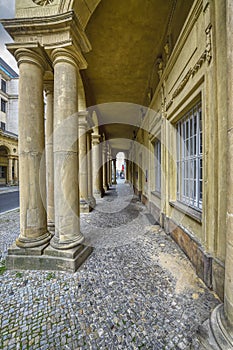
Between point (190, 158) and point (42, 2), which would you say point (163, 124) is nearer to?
point (190, 158)

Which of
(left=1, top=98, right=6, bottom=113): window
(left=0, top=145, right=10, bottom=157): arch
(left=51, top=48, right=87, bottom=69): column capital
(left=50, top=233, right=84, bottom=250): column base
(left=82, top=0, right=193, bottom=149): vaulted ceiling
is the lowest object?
(left=50, top=233, right=84, bottom=250): column base

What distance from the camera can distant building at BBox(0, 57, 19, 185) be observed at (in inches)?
879

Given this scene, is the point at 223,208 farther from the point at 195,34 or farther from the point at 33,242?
the point at 33,242

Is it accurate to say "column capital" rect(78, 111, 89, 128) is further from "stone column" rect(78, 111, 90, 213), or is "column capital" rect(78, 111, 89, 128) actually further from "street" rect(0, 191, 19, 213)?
"street" rect(0, 191, 19, 213)

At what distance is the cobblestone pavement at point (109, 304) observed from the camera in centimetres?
149

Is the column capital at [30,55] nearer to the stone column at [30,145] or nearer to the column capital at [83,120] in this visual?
the stone column at [30,145]

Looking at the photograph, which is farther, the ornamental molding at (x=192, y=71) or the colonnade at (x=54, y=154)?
the colonnade at (x=54, y=154)

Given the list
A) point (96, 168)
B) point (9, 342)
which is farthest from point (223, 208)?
point (96, 168)

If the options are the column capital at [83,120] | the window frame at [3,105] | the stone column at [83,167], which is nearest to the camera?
the column capital at [83,120]

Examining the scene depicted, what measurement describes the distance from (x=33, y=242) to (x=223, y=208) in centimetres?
283

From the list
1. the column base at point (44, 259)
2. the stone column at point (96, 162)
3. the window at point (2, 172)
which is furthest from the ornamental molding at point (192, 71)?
the window at point (2, 172)

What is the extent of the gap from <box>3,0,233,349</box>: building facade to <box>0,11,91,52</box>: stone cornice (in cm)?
1

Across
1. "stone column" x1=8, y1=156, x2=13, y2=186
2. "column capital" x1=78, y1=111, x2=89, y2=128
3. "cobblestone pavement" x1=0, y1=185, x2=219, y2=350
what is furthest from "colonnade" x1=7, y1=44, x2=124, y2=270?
"stone column" x1=8, y1=156, x2=13, y2=186

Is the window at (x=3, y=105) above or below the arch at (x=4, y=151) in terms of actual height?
above
